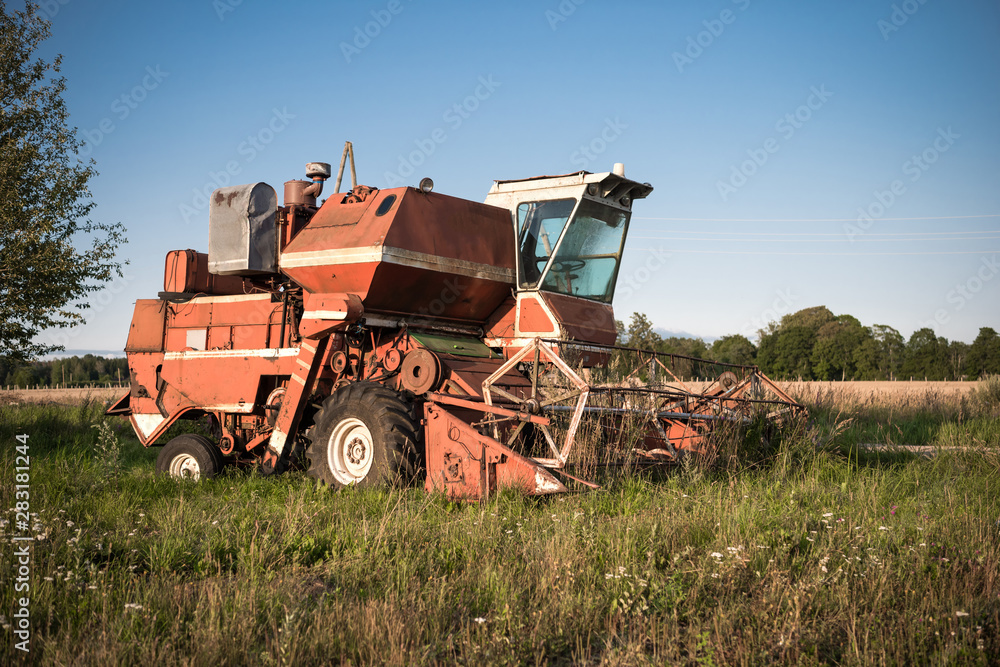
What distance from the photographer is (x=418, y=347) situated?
8.59 meters

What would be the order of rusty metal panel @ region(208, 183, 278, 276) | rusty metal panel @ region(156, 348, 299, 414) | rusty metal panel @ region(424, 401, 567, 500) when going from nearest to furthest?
rusty metal panel @ region(424, 401, 567, 500), rusty metal panel @ region(208, 183, 278, 276), rusty metal panel @ region(156, 348, 299, 414)

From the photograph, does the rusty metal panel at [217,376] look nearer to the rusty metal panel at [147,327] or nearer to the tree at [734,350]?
the rusty metal panel at [147,327]

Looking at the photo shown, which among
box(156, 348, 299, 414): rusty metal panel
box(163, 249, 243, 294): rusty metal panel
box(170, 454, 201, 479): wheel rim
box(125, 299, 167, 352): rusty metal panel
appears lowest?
box(170, 454, 201, 479): wheel rim

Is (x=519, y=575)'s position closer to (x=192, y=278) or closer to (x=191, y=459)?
(x=191, y=459)

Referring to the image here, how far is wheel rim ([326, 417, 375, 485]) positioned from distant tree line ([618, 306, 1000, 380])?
44966 millimetres

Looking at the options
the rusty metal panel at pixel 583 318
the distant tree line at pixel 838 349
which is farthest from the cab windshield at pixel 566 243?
the distant tree line at pixel 838 349

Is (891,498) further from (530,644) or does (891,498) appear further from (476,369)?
(530,644)

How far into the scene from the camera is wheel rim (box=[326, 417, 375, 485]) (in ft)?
26.0

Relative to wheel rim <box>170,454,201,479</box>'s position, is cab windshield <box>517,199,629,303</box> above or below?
above

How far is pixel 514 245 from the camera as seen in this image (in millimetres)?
9508

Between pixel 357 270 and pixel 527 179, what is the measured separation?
249 centimetres

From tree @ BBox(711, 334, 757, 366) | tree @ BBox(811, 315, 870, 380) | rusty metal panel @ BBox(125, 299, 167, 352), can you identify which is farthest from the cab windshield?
tree @ BBox(811, 315, 870, 380)

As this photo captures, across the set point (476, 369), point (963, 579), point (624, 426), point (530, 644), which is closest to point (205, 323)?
point (476, 369)

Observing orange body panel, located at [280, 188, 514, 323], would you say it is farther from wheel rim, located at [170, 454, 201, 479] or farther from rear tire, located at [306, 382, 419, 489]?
wheel rim, located at [170, 454, 201, 479]
